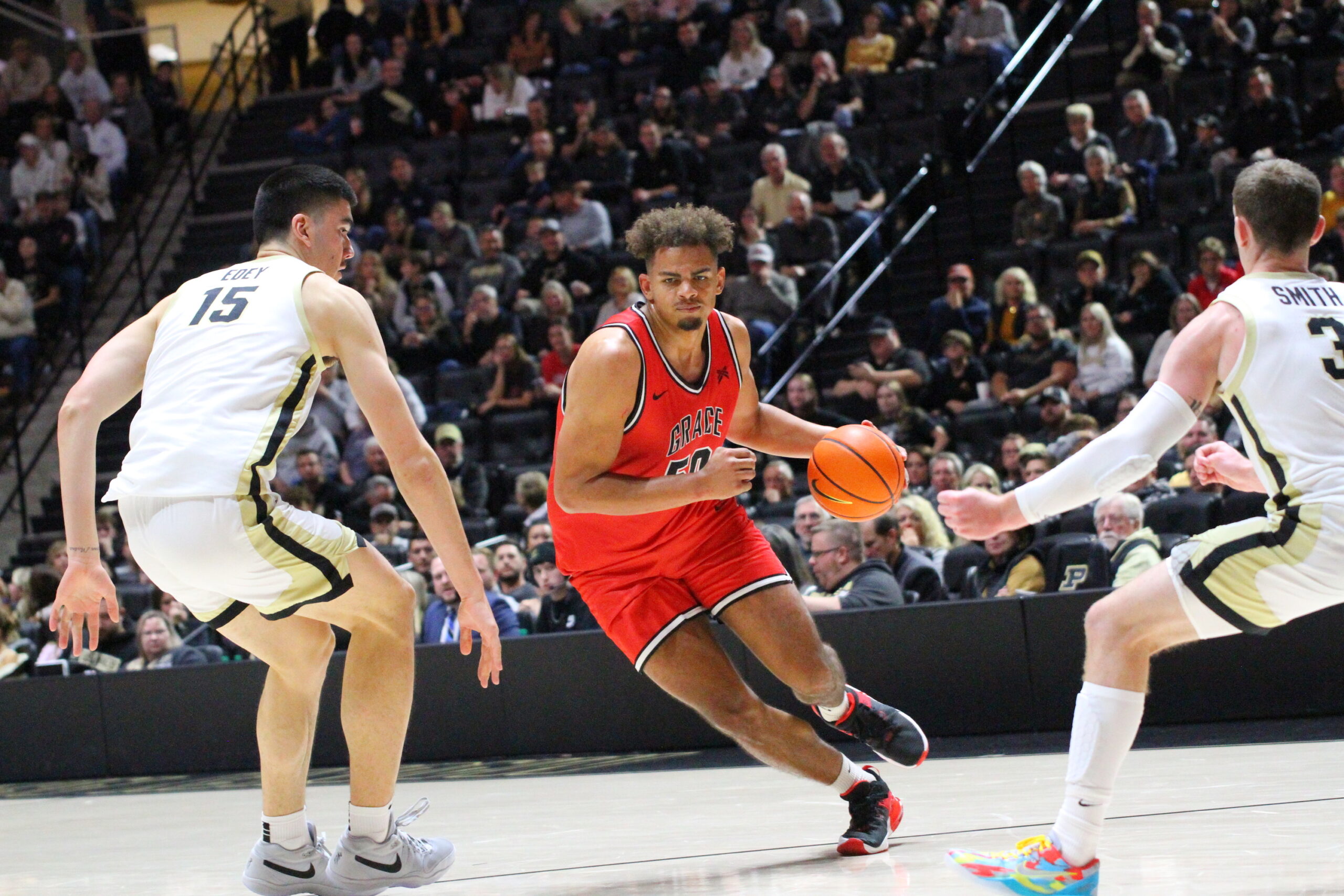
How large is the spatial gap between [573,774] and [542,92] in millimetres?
9536

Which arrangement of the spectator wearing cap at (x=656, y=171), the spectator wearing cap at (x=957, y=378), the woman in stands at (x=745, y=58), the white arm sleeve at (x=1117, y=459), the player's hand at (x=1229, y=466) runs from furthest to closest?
the woman in stands at (x=745, y=58) → the spectator wearing cap at (x=656, y=171) → the spectator wearing cap at (x=957, y=378) → the player's hand at (x=1229, y=466) → the white arm sleeve at (x=1117, y=459)


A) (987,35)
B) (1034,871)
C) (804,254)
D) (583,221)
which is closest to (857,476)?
(1034,871)

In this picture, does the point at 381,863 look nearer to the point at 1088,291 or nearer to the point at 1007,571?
the point at 1007,571

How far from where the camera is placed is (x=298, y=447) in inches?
478

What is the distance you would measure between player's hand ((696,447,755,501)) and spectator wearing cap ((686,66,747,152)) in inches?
380

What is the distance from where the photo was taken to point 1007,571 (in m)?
7.77

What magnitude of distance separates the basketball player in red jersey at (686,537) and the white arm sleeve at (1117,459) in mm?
1128

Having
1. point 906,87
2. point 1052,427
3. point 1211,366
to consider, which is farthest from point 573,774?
point 906,87

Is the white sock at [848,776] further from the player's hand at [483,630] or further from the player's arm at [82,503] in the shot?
the player's arm at [82,503]

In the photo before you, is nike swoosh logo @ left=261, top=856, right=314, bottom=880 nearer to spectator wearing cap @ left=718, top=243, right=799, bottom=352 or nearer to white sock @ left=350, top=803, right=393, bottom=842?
white sock @ left=350, top=803, right=393, bottom=842

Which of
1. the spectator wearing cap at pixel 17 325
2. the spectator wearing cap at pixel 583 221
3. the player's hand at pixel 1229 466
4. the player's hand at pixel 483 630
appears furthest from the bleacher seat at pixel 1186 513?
the spectator wearing cap at pixel 17 325

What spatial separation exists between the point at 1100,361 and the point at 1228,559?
684 centimetres

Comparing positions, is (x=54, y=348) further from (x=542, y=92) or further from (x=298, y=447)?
(x=542, y=92)

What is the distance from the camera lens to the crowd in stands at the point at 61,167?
14742 mm
